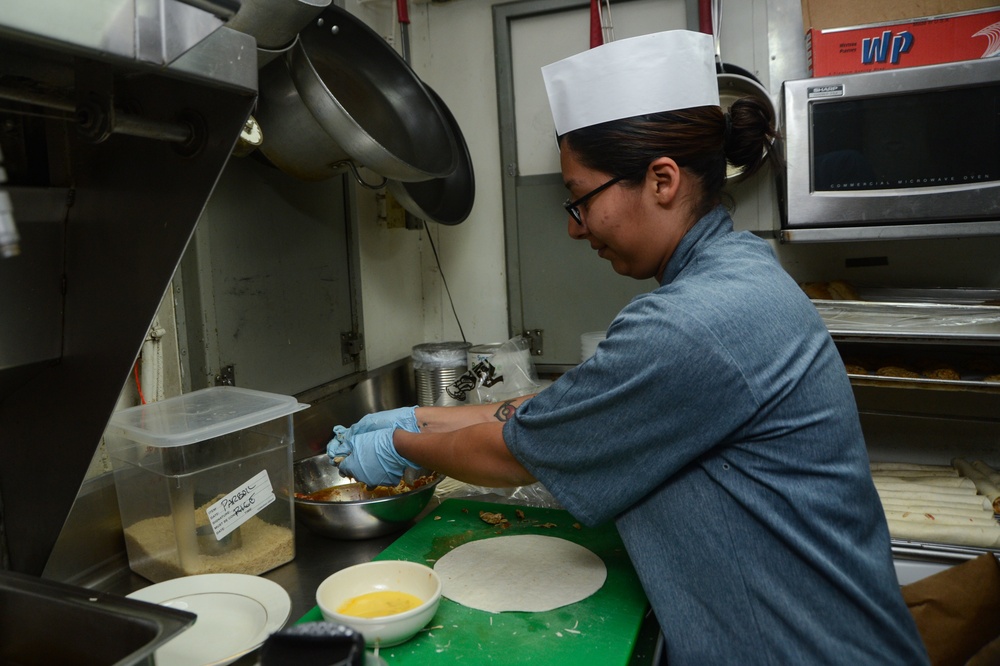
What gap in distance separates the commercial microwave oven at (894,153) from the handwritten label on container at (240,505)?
4.70ft

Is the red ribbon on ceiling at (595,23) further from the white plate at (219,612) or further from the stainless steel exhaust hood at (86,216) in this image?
the white plate at (219,612)

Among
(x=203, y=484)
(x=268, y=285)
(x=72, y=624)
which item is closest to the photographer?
(x=72, y=624)

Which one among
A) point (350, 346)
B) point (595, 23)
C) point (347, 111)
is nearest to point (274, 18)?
point (347, 111)

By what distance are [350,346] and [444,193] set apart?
0.56 meters

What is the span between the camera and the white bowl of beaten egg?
36.4 inches

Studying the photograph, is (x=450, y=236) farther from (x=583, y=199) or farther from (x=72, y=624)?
(x=72, y=624)

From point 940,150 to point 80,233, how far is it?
5.98 feet

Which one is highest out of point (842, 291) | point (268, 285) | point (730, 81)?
point (730, 81)

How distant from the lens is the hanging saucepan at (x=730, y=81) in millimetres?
1931

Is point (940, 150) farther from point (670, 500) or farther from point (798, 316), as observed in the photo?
point (670, 500)

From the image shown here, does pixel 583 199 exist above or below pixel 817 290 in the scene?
above

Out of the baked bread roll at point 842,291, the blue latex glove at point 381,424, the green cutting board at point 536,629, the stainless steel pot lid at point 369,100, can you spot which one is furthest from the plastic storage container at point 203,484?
the baked bread roll at point 842,291

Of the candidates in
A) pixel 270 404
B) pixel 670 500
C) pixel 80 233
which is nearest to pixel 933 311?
pixel 670 500

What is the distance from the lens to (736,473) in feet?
3.12
